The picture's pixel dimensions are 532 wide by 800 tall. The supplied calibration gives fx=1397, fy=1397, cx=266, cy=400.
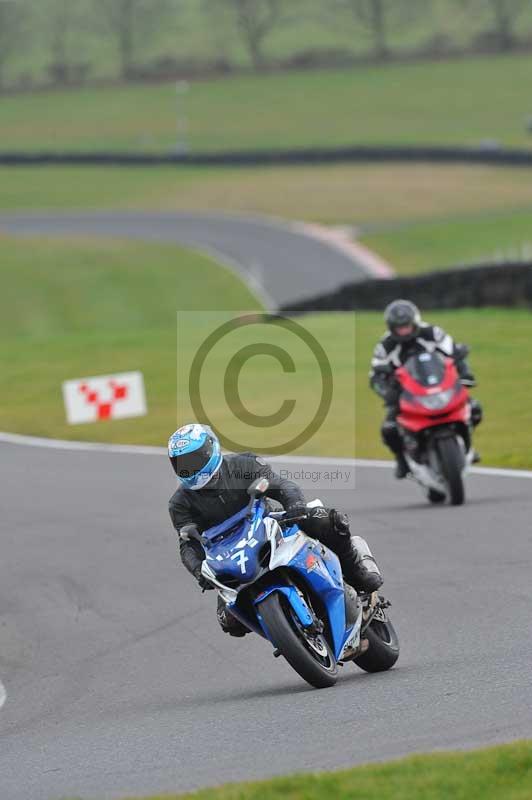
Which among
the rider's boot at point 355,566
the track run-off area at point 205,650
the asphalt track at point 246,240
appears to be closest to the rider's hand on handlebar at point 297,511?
the rider's boot at point 355,566

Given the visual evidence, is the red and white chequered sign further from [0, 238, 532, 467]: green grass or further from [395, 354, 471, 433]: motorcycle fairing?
[395, 354, 471, 433]: motorcycle fairing

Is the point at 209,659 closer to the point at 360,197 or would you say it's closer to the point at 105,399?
the point at 105,399

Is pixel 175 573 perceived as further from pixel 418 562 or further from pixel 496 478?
pixel 496 478

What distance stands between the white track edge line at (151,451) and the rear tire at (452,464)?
5.49ft

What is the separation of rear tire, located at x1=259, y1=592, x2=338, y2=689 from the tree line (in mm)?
93268

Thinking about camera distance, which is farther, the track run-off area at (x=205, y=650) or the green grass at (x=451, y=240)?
the green grass at (x=451, y=240)

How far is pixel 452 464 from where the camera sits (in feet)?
41.9

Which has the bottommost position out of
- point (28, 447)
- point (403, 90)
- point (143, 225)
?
point (28, 447)

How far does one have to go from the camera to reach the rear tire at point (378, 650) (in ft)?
25.7

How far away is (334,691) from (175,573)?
4.40 metres

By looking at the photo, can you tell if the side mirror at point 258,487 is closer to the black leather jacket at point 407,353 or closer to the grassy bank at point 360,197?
the black leather jacket at point 407,353

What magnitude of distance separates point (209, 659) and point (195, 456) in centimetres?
184

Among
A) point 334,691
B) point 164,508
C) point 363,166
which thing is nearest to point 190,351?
point 164,508

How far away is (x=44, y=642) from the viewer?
32.0 ft
